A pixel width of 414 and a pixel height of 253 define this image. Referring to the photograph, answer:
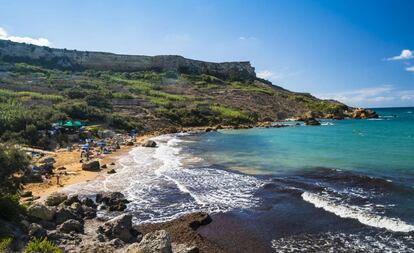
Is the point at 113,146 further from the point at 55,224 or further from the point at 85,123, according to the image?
the point at 55,224

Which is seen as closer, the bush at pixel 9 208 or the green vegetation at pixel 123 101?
the bush at pixel 9 208

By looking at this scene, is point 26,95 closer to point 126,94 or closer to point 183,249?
point 126,94

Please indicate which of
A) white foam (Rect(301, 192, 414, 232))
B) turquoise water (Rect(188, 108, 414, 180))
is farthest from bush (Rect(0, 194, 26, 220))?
turquoise water (Rect(188, 108, 414, 180))

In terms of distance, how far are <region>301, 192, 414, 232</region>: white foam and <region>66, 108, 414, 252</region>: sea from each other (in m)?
0.05

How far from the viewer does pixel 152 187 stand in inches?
1041

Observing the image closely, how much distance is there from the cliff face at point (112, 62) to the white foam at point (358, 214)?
385 feet

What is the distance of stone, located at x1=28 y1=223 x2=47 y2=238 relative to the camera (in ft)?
48.5

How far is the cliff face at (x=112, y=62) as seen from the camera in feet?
393

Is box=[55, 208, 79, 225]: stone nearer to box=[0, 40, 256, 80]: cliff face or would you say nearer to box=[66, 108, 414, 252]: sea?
box=[66, 108, 414, 252]: sea

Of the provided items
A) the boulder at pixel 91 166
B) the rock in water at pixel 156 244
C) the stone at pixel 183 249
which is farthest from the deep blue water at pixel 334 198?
the boulder at pixel 91 166

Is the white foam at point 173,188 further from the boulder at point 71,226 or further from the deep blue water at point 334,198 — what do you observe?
the boulder at point 71,226

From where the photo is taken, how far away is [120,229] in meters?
16.3

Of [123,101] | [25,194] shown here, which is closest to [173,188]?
[25,194]

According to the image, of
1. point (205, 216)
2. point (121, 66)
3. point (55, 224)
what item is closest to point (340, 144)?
point (205, 216)
